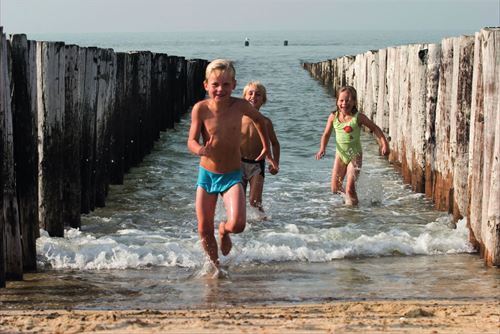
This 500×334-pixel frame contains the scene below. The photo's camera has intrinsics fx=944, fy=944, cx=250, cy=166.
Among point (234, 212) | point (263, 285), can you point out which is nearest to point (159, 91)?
point (234, 212)

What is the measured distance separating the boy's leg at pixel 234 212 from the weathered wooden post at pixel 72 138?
1918 mm

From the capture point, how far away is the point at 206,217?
693 cm

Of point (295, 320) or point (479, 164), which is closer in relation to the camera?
point (295, 320)

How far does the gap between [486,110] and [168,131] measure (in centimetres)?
1298

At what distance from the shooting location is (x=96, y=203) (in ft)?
33.2

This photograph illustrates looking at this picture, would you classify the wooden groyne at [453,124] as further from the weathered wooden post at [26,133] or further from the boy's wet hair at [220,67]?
the weathered wooden post at [26,133]

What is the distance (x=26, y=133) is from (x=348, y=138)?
4380 millimetres

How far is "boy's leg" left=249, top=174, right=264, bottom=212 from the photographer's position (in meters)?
9.28

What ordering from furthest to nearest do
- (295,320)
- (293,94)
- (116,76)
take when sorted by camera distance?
(293,94)
(116,76)
(295,320)

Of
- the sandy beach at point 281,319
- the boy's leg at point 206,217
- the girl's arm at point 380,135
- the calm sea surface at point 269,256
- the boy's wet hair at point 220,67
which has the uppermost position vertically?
the boy's wet hair at point 220,67

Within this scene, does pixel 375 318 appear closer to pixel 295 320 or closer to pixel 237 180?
pixel 295 320

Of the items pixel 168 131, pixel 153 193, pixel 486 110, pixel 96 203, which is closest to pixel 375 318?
pixel 486 110

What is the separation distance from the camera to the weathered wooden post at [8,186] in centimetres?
628

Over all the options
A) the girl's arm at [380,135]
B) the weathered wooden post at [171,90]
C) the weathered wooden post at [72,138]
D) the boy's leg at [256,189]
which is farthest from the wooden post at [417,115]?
the weathered wooden post at [171,90]
